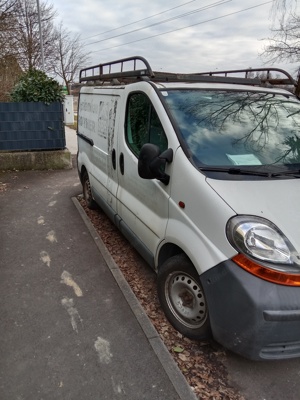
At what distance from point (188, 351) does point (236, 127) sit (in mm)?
1873

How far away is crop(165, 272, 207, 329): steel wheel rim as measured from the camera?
8.02ft

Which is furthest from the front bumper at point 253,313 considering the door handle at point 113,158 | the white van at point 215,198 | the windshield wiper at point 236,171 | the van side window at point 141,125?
the door handle at point 113,158

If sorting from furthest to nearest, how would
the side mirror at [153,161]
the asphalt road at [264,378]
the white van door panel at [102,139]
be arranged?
the white van door panel at [102,139] < the side mirror at [153,161] < the asphalt road at [264,378]

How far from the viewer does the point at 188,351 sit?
251 cm

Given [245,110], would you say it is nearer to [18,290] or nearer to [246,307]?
[246,307]

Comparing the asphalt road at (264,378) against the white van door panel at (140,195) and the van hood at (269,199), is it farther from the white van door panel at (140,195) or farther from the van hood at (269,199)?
the white van door panel at (140,195)

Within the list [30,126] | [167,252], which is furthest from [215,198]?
[30,126]

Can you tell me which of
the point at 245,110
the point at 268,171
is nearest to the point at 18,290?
the point at 268,171

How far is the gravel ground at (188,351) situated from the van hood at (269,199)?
108 cm

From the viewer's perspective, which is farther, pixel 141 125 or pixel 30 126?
pixel 30 126

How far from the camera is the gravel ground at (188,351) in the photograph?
A: 7.18 ft

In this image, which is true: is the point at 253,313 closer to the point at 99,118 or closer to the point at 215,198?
the point at 215,198

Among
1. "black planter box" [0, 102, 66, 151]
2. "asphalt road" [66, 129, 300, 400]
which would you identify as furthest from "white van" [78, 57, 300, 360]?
"black planter box" [0, 102, 66, 151]

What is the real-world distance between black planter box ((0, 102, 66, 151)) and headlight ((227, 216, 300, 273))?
23.1 ft
